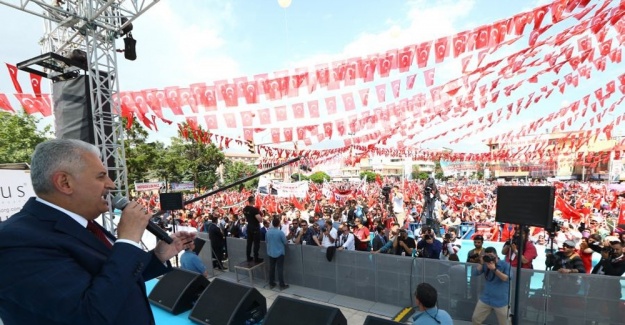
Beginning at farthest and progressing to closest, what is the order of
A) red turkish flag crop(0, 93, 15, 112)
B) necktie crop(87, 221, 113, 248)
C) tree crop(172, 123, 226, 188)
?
1. tree crop(172, 123, 226, 188)
2. red turkish flag crop(0, 93, 15, 112)
3. necktie crop(87, 221, 113, 248)

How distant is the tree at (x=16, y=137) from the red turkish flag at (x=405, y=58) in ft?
65.8

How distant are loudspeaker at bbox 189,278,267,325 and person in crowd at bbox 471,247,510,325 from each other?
364 centimetres

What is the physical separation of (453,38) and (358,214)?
31.6 ft

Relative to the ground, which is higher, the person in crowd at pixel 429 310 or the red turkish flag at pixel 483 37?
the red turkish flag at pixel 483 37

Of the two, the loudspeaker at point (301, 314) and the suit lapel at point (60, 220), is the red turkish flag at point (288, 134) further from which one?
the suit lapel at point (60, 220)

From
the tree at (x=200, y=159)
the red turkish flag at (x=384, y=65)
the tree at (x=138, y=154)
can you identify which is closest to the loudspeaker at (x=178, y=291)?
the red turkish flag at (x=384, y=65)

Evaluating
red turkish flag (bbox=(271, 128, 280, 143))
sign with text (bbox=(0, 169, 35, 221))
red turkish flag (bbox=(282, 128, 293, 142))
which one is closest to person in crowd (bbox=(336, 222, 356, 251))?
red turkish flag (bbox=(282, 128, 293, 142))

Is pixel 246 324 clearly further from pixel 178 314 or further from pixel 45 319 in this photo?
pixel 45 319

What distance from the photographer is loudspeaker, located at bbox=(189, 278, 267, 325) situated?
4.16 meters

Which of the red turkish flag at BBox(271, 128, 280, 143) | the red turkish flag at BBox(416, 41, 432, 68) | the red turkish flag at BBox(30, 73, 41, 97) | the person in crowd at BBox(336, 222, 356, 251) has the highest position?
the red turkish flag at BBox(416, 41, 432, 68)

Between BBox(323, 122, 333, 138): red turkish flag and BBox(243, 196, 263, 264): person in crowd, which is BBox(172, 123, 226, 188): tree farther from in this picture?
BBox(243, 196, 263, 264): person in crowd

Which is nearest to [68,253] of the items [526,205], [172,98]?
[526,205]

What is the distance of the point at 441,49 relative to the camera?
20.8ft

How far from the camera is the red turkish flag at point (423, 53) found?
6.48 meters
